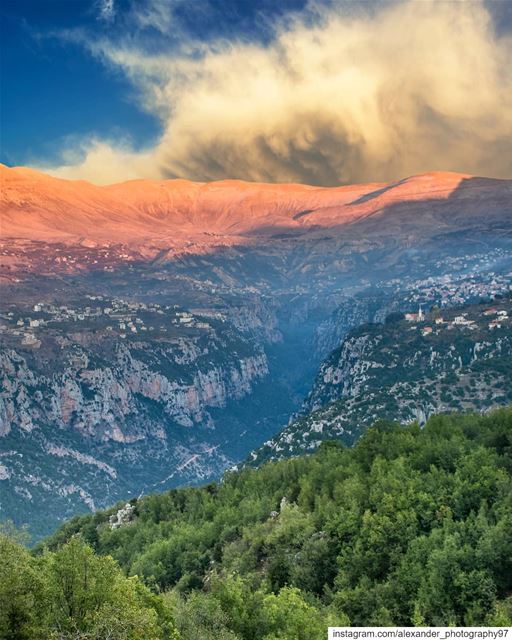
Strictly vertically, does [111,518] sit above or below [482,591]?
below

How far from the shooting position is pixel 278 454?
600ft

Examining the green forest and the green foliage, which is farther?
the green forest

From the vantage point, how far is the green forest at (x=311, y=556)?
129ft

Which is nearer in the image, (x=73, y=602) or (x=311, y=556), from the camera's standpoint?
(x=73, y=602)

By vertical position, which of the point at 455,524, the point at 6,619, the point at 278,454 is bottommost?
the point at 278,454

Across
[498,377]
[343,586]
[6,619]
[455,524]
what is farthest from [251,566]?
[498,377]

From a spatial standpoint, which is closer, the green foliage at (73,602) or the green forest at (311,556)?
the green foliage at (73,602)

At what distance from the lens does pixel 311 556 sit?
61.4 meters

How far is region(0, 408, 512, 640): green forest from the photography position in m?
39.3

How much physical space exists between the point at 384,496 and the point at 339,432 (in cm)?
11194

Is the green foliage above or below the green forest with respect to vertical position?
above

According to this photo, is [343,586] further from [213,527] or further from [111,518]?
[111,518]

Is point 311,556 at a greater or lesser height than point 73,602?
lesser

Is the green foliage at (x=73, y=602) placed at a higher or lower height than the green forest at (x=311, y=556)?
higher
